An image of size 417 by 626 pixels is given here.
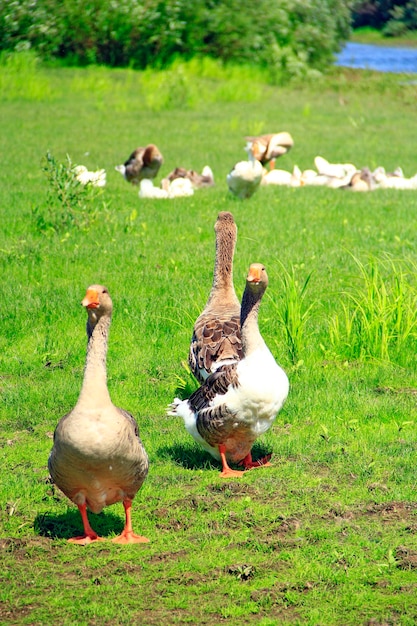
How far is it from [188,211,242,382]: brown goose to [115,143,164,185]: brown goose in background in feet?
25.1

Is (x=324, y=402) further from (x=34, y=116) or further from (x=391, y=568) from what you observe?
(x=34, y=116)

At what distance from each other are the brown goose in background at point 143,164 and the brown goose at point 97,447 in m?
10.5

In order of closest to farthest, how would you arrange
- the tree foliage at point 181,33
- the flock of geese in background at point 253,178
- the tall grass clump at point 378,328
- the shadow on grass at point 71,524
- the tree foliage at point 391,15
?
the tree foliage at point 391,15, the shadow on grass at point 71,524, the tall grass clump at point 378,328, the flock of geese in background at point 253,178, the tree foliage at point 181,33

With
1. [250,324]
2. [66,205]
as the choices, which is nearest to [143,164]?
[66,205]

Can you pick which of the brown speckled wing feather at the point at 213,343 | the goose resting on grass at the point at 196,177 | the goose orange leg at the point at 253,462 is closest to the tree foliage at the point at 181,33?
the goose resting on grass at the point at 196,177

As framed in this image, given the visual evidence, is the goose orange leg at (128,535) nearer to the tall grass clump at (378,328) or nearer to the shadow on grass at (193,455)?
the shadow on grass at (193,455)

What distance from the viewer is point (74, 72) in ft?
104

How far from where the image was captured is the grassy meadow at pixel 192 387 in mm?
4859

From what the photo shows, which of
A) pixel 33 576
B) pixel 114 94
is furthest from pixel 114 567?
pixel 114 94

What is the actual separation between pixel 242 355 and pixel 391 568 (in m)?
1.86

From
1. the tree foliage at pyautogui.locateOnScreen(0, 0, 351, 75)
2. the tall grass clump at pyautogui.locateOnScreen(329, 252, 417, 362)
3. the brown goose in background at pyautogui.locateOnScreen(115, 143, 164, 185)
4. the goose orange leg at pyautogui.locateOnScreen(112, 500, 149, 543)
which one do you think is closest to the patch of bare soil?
the goose orange leg at pyautogui.locateOnScreen(112, 500, 149, 543)

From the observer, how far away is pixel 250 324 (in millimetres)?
6309

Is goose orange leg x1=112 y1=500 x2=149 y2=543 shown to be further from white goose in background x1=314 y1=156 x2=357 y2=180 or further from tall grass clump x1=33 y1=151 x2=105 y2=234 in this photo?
white goose in background x1=314 y1=156 x2=357 y2=180

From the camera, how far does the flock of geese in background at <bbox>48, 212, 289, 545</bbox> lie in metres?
5.02
